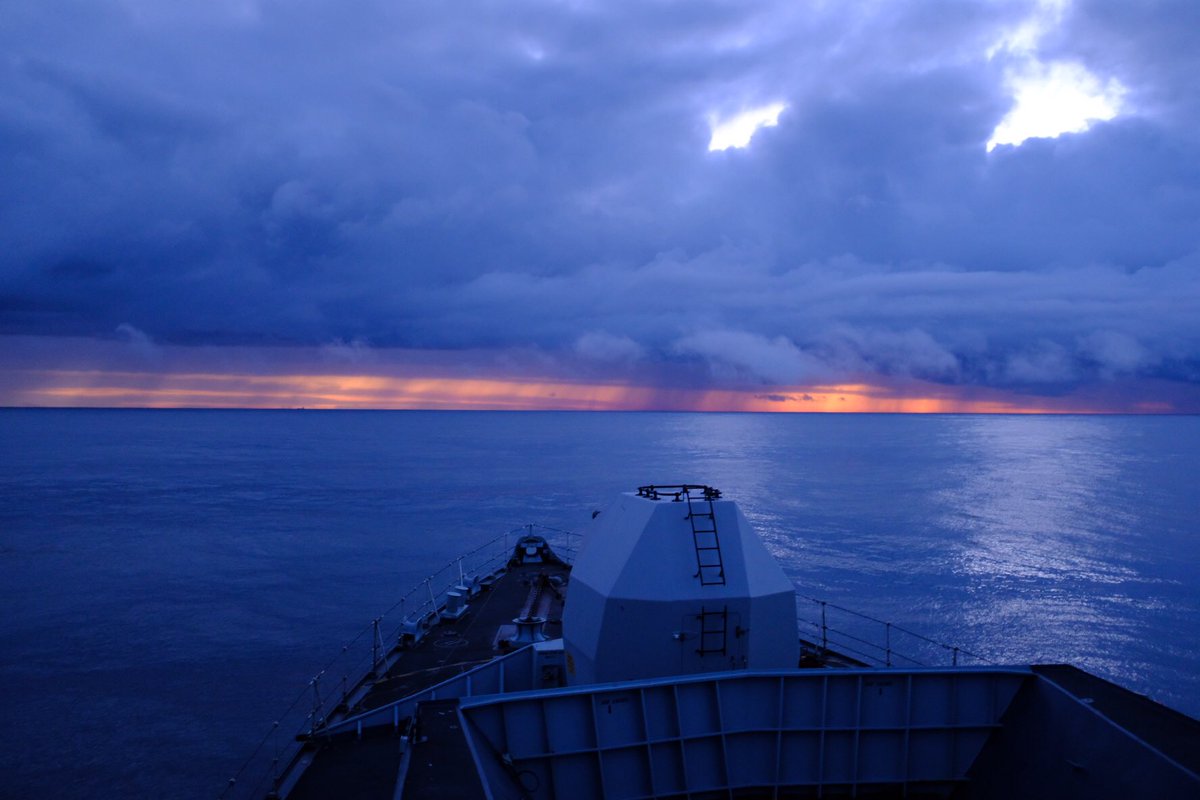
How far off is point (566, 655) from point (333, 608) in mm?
29159

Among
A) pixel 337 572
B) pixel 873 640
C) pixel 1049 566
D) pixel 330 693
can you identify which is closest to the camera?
pixel 330 693

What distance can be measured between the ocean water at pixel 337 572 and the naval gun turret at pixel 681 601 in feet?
48.0

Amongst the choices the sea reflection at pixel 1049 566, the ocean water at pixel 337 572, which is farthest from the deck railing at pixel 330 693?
the sea reflection at pixel 1049 566

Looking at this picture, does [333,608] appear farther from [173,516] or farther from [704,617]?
[173,516]

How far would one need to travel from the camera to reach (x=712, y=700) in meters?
15.1

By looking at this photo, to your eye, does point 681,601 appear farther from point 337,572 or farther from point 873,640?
point 337,572

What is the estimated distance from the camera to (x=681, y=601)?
16.9 meters

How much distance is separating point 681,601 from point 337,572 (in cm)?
4148

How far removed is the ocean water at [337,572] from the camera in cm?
2864

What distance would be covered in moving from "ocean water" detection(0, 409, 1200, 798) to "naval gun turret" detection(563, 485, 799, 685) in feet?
48.0

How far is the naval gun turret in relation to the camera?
664 inches

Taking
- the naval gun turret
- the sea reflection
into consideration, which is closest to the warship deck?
the naval gun turret

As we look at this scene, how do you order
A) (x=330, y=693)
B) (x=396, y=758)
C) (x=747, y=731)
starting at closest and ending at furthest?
(x=396, y=758), (x=747, y=731), (x=330, y=693)

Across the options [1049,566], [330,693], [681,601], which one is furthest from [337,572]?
[1049,566]
